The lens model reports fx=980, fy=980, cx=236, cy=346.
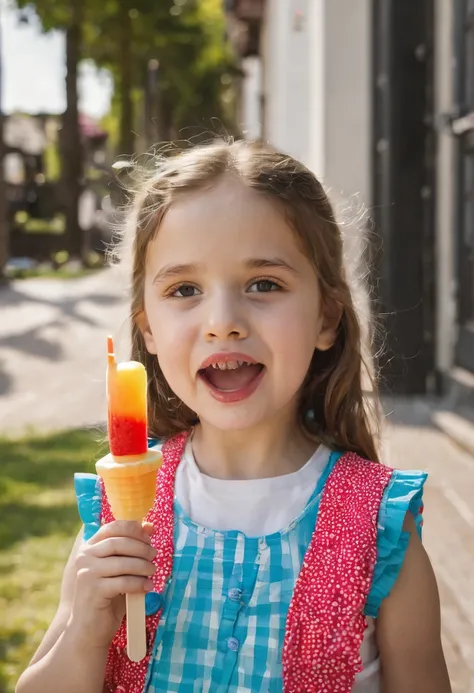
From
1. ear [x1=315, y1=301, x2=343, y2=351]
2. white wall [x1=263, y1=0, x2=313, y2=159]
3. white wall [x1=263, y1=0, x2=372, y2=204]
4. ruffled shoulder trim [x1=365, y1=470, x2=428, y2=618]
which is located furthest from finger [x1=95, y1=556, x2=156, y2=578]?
white wall [x1=263, y1=0, x2=313, y2=159]

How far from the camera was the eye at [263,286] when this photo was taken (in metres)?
1.94

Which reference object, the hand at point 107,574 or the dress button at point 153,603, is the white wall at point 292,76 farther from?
the hand at point 107,574

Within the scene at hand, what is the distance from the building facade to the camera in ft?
19.0

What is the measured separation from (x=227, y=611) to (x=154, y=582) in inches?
6.5

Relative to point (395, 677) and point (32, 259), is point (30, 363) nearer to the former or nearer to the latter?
point (395, 677)

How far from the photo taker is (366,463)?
6.82 feet

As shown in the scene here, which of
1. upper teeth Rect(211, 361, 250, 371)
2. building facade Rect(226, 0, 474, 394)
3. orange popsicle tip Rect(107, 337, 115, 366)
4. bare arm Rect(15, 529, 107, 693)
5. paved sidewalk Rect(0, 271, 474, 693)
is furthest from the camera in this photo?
building facade Rect(226, 0, 474, 394)

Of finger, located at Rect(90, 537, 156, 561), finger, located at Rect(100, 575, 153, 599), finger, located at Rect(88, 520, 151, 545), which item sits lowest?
finger, located at Rect(100, 575, 153, 599)

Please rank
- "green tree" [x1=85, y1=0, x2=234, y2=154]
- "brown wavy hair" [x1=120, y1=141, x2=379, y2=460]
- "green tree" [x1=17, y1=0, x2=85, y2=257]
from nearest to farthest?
"brown wavy hair" [x1=120, y1=141, x2=379, y2=460] → "green tree" [x1=17, y1=0, x2=85, y2=257] → "green tree" [x1=85, y1=0, x2=234, y2=154]

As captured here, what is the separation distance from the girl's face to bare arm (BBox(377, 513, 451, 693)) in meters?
0.43

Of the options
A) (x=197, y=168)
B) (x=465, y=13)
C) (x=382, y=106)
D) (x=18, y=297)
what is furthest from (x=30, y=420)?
(x=18, y=297)

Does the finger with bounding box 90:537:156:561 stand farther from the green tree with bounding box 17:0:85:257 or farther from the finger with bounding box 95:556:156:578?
the green tree with bounding box 17:0:85:257

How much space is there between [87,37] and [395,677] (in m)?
22.9

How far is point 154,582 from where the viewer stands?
6.34 feet
